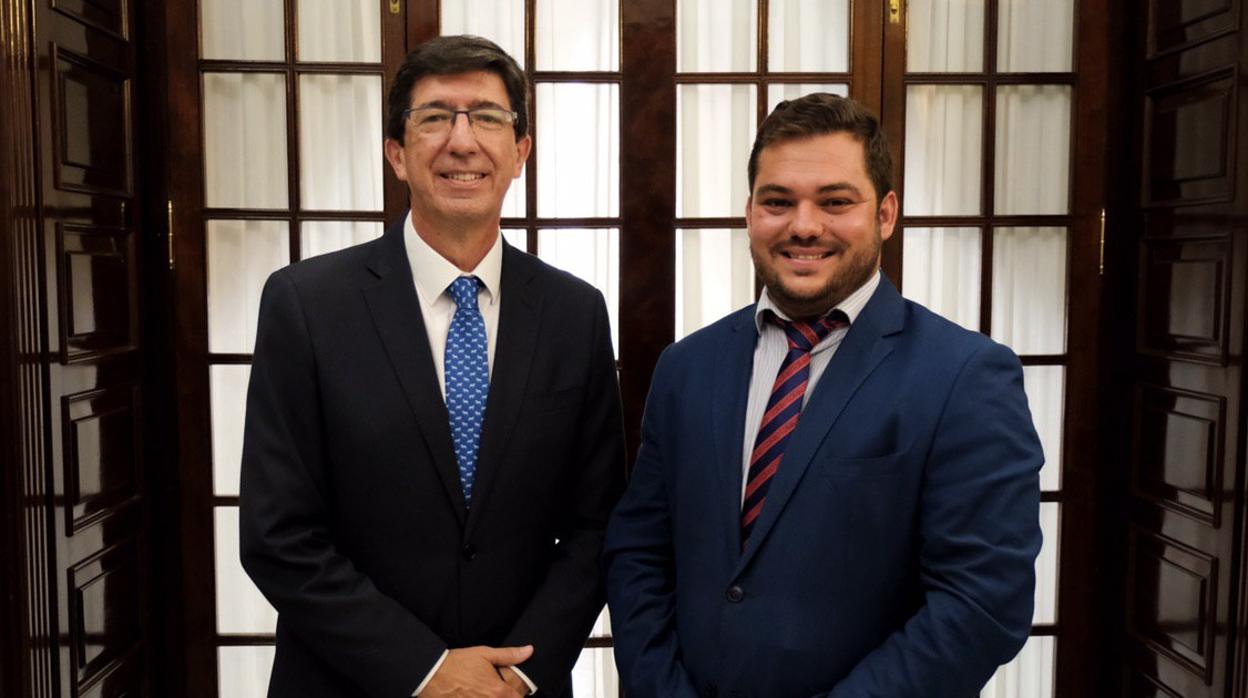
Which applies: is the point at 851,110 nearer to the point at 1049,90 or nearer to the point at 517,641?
the point at 517,641

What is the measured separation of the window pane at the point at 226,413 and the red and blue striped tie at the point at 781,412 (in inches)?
63.4

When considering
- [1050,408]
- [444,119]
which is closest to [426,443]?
[444,119]

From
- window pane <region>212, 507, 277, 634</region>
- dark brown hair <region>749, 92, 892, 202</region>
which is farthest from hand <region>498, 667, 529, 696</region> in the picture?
window pane <region>212, 507, 277, 634</region>

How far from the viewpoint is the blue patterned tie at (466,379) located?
1646 mm

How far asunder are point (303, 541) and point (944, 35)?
2.08m

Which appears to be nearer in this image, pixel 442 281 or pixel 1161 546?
pixel 442 281

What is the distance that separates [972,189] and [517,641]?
178 cm

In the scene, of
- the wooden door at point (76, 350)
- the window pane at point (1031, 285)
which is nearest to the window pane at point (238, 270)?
the wooden door at point (76, 350)

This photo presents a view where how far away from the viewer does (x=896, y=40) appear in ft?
8.35

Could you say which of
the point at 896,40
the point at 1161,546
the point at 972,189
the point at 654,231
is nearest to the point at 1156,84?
the point at 972,189

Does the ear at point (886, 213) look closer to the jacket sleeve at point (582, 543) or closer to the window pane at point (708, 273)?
the jacket sleeve at point (582, 543)

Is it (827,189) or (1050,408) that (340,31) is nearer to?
(827,189)

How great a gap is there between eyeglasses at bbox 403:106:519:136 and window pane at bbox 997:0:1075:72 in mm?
1602

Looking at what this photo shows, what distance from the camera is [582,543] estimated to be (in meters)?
1.75
